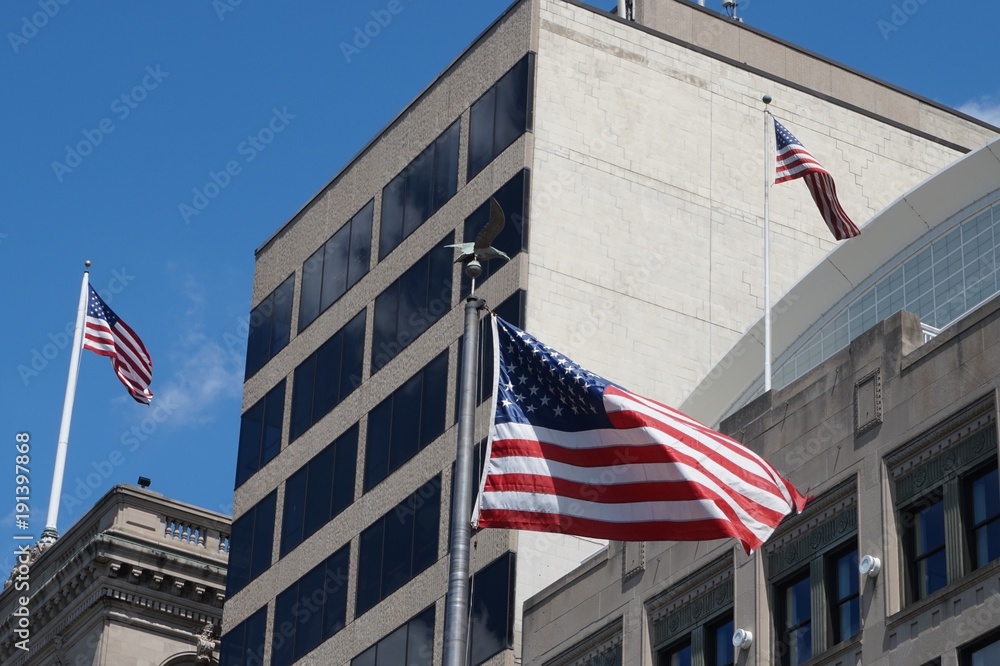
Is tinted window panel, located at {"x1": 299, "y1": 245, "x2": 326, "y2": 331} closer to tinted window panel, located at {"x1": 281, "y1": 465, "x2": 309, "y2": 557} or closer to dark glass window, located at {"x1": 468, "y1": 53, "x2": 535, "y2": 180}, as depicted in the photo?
tinted window panel, located at {"x1": 281, "y1": 465, "x2": 309, "y2": 557}

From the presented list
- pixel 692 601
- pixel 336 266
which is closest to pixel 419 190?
pixel 336 266

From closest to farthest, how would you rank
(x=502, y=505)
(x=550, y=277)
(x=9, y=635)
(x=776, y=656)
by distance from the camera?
(x=502, y=505)
(x=776, y=656)
(x=550, y=277)
(x=9, y=635)

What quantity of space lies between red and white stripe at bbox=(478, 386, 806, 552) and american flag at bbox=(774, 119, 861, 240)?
39.4ft

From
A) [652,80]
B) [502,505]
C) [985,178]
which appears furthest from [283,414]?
[502,505]

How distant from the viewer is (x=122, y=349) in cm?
5516

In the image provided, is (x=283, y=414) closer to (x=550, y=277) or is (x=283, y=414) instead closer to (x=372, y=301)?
(x=372, y=301)

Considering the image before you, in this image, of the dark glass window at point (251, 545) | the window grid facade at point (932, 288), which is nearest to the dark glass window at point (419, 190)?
the dark glass window at point (251, 545)

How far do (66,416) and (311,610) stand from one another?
1253cm

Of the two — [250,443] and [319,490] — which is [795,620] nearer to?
[319,490]

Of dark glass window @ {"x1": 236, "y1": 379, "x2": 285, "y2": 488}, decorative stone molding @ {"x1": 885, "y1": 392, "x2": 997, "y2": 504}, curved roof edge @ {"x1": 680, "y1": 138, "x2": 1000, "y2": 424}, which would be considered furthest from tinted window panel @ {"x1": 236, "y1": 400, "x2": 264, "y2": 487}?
decorative stone molding @ {"x1": 885, "y1": 392, "x2": 997, "y2": 504}

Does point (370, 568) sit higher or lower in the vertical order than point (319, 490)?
lower

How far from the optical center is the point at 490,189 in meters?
47.6

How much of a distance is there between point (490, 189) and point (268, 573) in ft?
36.4

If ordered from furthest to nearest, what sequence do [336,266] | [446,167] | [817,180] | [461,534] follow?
[336,266] → [446,167] → [817,180] → [461,534]
